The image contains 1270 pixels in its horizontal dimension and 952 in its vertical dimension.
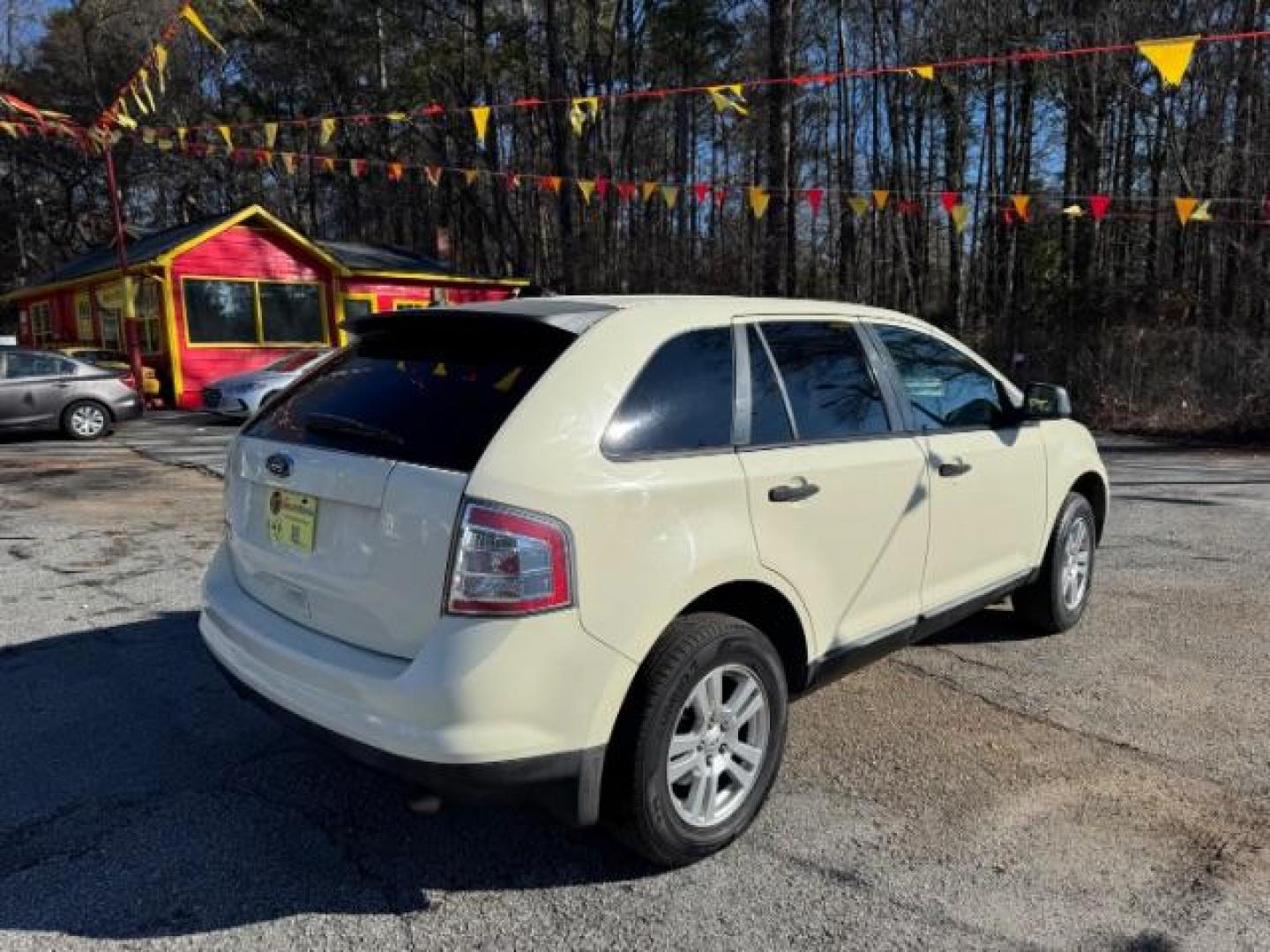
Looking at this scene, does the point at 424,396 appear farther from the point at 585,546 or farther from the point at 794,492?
the point at 794,492

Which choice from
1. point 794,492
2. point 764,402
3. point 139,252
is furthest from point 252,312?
point 794,492

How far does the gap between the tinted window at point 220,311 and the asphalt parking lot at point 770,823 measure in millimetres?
16522

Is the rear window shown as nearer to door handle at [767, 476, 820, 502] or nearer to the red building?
door handle at [767, 476, 820, 502]

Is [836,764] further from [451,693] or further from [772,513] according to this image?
[451,693]

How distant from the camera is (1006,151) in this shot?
27.7 metres

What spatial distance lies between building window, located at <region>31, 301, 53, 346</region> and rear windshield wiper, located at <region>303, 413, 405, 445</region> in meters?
25.9

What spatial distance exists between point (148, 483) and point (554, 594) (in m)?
8.71

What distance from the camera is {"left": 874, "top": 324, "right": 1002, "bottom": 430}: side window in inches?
148

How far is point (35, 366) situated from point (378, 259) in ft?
36.5

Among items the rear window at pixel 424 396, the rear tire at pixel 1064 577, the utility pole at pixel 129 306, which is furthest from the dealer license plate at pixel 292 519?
the utility pole at pixel 129 306

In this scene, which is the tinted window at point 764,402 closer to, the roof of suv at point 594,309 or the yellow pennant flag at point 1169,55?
the roof of suv at point 594,309

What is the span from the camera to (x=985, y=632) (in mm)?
4887

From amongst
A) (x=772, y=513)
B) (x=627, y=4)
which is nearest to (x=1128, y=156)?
(x=627, y=4)

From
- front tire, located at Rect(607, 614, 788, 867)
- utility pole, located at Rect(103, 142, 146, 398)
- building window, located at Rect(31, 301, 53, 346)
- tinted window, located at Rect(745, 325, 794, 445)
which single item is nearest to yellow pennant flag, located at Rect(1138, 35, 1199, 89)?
tinted window, located at Rect(745, 325, 794, 445)
